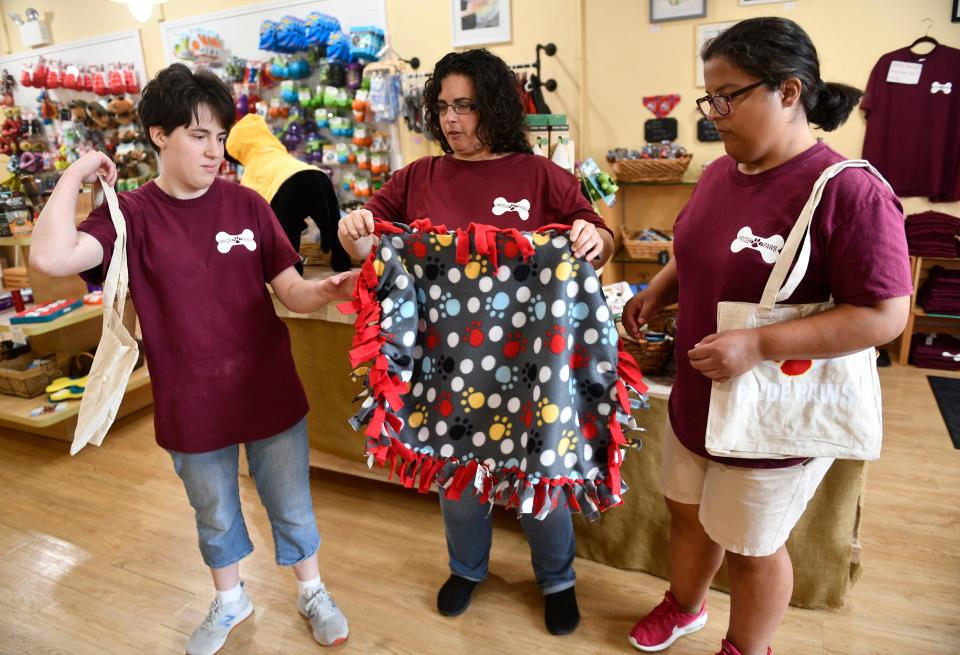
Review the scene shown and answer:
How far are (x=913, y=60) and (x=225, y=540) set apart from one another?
4.17 m

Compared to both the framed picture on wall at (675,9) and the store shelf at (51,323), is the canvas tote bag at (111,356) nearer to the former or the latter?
the store shelf at (51,323)

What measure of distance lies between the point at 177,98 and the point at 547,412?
1122 millimetres

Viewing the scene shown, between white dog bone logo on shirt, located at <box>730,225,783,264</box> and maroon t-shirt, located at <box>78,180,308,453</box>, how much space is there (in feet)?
3.68

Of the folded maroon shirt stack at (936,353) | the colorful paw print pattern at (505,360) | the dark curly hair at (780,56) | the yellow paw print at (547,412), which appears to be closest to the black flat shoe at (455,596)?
the colorful paw print pattern at (505,360)

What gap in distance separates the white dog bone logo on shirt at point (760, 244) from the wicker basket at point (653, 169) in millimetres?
2717

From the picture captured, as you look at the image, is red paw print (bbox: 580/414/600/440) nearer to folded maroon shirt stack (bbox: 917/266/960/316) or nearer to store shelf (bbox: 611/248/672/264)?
store shelf (bbox: 611/248/672/264)

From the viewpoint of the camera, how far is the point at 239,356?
1.69 metres

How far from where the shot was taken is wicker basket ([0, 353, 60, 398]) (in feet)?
11.1

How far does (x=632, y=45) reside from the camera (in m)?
4.05

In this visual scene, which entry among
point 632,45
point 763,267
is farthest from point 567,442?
point 632,45

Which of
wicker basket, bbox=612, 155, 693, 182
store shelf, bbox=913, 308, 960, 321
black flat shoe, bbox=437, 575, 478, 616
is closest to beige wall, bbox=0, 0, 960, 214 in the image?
wicker basket, bbox=612, 155, 693, 182

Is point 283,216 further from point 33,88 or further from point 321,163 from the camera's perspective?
point 33,88

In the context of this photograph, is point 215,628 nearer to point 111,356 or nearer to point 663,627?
point 111,356

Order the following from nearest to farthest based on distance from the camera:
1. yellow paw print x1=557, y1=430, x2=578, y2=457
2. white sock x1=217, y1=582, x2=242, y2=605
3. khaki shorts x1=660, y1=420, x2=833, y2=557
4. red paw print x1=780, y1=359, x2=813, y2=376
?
red paw print x1=780, y1=359, x2=813, y2=376, khaki shorts x1=660, y1=420, x2=833, y2=557, yellow paw print x1=557, y1=430, x2=578, y2=457, white sock x1=217, y1=582, x2=242, y2=605
